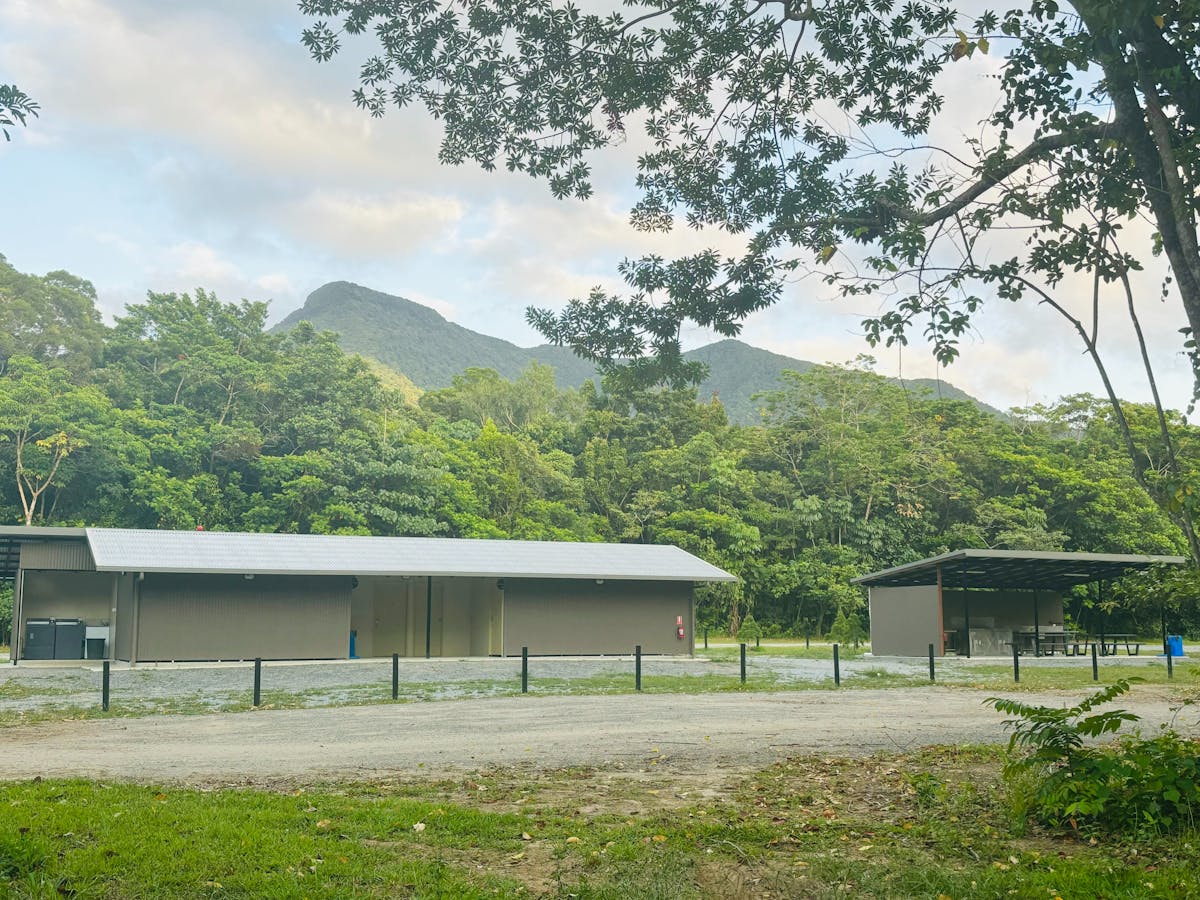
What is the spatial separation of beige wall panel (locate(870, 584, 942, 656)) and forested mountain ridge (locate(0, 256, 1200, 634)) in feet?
32.8

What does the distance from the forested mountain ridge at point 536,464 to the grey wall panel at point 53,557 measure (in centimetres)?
1828

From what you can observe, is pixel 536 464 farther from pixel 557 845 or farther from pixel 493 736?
pixel 557 845

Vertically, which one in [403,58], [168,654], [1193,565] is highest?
[403,58]

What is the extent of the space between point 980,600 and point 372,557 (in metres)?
22.2

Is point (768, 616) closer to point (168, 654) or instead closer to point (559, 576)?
point (559, 576)

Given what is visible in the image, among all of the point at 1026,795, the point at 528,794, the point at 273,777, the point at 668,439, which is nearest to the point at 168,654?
the point at 273,777

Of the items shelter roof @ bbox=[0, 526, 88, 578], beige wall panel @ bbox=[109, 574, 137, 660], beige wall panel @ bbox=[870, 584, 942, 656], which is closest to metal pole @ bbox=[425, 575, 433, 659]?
beige wall panel @ bbox=[109, 574, 137, 660]

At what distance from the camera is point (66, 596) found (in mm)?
34188

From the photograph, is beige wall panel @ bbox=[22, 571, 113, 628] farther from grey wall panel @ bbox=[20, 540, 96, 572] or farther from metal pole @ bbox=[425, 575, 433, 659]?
metal pole @ bbox=[425, 575, 433, 659]

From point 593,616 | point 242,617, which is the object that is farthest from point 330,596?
point 593,616

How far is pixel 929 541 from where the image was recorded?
55250 mm

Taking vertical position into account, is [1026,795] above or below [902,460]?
below

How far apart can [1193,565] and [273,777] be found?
23.2ft

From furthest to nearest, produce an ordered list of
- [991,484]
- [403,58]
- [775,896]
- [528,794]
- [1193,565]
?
[991,484]
[403,58]
[528,794]
[1193,565]
[775,896]
